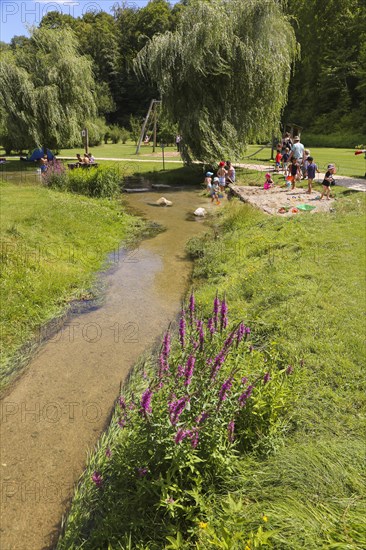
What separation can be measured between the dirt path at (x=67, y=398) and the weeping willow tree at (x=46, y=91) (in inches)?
684

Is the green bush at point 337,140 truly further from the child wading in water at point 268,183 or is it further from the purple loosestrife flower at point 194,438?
the purple loosestrife flower at point 194,438

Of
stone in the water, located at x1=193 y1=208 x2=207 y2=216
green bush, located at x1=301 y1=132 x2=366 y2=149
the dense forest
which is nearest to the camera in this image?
stone in the water, located at x1=193 y1=208 x2=207 y2=216

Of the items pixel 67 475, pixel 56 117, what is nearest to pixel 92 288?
pixel 67 475

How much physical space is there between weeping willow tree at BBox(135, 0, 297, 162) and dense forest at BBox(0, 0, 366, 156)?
0.15m

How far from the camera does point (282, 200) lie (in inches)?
597

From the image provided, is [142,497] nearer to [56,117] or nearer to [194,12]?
[194,12]

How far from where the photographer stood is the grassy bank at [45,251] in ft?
23.7

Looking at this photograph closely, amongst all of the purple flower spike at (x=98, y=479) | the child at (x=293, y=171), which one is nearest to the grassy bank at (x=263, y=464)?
the purple flower spike at (x=98, y=479)

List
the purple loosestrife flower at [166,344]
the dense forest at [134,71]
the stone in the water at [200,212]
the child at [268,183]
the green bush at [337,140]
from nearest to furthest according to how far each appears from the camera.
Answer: the purple loosestrife flower at [166,344]
the stone in the water at [200,212]
the child at [268,183]
the dense forest at [134,71]
the green bush at [337,140]

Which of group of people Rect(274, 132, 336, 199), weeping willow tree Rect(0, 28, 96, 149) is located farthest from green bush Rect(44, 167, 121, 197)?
weeping willow tree Rect(0, 28, 96, 149)

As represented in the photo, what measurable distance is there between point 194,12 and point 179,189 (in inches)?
336

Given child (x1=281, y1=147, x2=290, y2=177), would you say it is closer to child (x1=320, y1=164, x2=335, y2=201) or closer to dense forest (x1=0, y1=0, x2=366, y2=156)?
dense forest (x1=0, y1=0, x2=366, y2=156)

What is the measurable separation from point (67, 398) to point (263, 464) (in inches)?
121

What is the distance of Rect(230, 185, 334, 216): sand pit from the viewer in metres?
13.4
